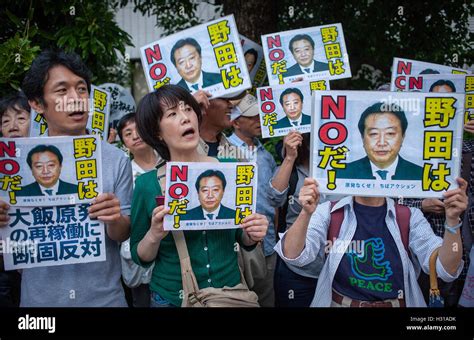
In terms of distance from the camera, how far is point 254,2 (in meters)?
4.38

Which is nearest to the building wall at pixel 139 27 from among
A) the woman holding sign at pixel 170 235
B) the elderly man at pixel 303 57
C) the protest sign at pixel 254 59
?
the protest sign at pixel 254 59

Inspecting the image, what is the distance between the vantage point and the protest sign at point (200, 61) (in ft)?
10.7

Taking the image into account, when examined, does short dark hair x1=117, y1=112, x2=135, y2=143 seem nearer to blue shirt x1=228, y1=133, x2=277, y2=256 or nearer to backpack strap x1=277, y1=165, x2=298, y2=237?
blue shirt x1=228, y1=133, x2=277, y2=256

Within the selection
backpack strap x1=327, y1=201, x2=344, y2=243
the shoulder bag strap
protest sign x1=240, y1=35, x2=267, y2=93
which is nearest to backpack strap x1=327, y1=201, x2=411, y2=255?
backpack strap x1=327, y1=201, x2=344, y2=243

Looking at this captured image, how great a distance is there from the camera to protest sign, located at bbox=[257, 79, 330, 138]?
11.0 ft

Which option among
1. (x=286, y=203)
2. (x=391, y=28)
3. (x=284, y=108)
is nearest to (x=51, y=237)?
(x=286, y=203)

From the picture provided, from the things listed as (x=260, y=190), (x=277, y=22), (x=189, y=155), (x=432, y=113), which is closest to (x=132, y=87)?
(x=277, y=22)

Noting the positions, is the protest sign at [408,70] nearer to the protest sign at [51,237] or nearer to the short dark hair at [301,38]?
the short dark hair at [301,38]

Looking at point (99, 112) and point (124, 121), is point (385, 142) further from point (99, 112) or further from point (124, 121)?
point (124, 121)

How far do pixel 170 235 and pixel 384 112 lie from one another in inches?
39.9

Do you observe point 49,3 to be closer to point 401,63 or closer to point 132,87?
point 401,63

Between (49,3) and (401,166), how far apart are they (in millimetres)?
2113

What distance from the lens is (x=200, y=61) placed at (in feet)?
10.8

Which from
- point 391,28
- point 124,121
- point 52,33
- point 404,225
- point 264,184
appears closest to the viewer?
point 404,225
